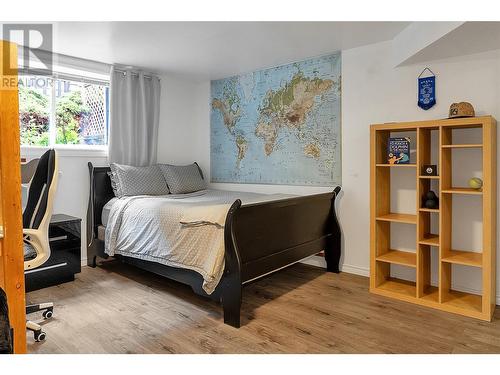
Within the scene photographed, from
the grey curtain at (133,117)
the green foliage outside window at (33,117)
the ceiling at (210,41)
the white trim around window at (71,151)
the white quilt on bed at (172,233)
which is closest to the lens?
the white quilt on bed at (172,233)

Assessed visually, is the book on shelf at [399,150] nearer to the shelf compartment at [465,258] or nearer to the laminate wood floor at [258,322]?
the shelf compartment at [465,258]

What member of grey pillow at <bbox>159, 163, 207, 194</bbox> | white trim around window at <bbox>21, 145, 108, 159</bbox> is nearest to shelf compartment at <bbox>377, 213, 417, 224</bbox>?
grey pillow at <bbox>159, 163, 207, 194</bbox>

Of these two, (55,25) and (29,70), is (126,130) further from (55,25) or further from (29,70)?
(55,25)

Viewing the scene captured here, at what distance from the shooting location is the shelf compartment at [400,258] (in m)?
2.84

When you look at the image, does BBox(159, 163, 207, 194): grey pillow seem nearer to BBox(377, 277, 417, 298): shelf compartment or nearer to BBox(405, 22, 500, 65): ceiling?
BBox(377, 277, 417, 298): shelf compartment

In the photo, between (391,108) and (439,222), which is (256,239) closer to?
(439,222)

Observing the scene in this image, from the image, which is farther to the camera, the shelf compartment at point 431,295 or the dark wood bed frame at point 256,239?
the shelf compartment at point 431,295

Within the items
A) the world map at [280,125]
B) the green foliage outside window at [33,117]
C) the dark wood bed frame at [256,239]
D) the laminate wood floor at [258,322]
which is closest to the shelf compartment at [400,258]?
the laminate wood floor at [258,322]

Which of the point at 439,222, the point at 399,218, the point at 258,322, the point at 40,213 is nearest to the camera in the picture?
A: the point at 40,213

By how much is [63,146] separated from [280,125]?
233 centimetres

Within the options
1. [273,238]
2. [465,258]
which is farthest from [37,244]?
[465,258]

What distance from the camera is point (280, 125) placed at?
3971 mm

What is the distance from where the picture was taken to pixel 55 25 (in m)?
2.80

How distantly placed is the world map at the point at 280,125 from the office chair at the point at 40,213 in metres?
2.34
